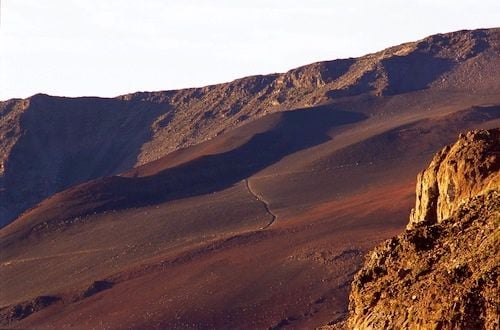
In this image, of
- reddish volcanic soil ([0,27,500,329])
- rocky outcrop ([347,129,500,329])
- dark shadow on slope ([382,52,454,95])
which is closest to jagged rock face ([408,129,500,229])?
rocky outcrop ([347,129,500,329])

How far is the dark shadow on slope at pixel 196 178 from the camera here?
99.0m

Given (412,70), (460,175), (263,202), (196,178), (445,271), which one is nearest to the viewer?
(445,271)

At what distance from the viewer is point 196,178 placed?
10231 centimetres

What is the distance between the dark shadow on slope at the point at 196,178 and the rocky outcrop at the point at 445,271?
269ft

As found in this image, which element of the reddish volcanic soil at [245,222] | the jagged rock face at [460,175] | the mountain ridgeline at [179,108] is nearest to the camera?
the jagged rock face at [460,175]

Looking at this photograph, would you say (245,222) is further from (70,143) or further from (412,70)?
(70,143)

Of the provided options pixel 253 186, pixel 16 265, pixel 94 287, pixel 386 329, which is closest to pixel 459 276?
pixel 386 329

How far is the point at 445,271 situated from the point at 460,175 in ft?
17.2

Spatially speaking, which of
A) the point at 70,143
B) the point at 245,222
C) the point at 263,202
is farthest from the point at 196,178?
the point at 70,143

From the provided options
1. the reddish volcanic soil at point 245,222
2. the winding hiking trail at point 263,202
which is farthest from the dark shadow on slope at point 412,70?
the winding hiking trail at point 263,202

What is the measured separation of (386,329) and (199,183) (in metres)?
87.9

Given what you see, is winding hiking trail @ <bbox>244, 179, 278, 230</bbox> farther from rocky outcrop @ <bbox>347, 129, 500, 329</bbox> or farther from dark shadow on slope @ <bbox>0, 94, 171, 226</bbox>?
rocky outcrop @ <bbox>347, 129, 500, 329</bbox>

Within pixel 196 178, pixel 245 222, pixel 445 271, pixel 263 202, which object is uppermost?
pixel 445 271

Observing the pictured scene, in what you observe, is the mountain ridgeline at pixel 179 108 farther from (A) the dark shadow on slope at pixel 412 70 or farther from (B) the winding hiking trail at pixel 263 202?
(B) the winding hiking trail at pixel 263 202
